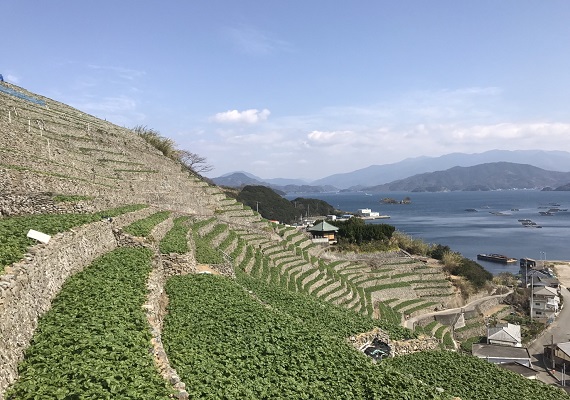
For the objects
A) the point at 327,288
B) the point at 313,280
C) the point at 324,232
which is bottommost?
the point at 327,288

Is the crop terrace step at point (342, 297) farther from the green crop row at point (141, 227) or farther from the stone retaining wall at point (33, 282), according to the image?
the stone retaining wall at point (33, 282)

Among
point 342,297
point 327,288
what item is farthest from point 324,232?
point 327,288

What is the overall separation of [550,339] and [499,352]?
36.7ft

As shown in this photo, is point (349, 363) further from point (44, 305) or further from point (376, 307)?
point (376, 307)

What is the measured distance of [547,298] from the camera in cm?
3766

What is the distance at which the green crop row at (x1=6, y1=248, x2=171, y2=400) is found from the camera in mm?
4812

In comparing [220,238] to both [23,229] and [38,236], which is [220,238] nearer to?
[23,229]

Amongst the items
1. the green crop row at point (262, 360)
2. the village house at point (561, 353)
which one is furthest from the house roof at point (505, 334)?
the green crop row at point (262, 360)

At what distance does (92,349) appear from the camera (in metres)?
5.68

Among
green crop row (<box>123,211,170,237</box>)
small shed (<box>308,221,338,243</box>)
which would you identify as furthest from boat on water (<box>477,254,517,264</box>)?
green crop row (<box>123,211,170,237</box>)

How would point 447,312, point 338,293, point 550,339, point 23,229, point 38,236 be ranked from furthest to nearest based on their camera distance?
point 550,339 < point 447,312 < point 338,293 < point 23,229 < point 38,236

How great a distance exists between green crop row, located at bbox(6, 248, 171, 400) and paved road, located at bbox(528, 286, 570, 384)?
25486mm

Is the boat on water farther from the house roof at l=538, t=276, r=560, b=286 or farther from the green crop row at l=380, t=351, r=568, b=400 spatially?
the green crop row at l=380, t=351, r=568, b=400

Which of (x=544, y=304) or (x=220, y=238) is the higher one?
(x=220, y=238)
